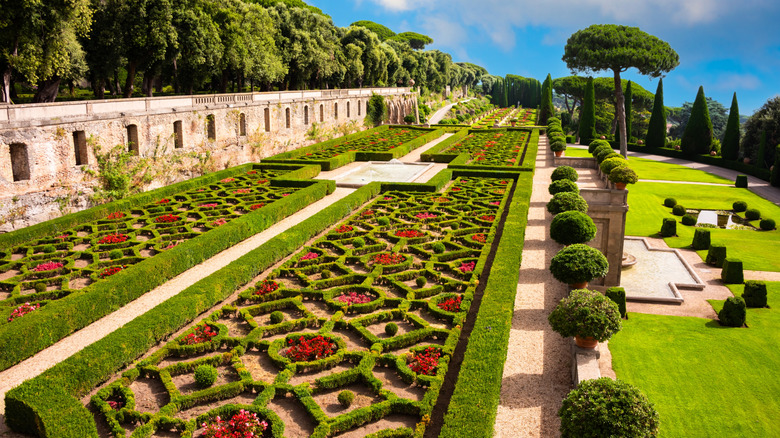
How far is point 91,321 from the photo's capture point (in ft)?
43.0

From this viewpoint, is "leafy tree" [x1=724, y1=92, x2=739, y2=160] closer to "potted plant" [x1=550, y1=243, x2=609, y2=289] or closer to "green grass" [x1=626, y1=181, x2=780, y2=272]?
"green grass" [x1=626, y1=181, x2=780, y2=272]

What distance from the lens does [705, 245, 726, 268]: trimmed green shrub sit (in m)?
21.3

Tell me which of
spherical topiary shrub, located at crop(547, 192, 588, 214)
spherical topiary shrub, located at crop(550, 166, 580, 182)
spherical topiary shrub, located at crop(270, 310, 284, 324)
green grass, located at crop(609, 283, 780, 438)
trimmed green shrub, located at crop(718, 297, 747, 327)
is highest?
spherical topiary shrub, located at crop(550, 166, 580, 182)

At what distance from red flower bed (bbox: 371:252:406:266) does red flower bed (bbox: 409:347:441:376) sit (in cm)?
496

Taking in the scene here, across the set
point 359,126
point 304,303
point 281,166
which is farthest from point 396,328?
point 359,126

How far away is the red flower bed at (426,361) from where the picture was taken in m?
10.3

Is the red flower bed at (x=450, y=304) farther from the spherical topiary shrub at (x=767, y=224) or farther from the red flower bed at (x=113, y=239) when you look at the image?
the spherical topiary shrub at (x=767, y=224)

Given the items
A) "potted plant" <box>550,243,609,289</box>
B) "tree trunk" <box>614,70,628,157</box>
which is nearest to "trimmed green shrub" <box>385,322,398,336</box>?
"potted plant" <box>550,243,609,289</box>

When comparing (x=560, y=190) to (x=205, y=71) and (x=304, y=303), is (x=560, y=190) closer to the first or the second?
(x=304, y=303)

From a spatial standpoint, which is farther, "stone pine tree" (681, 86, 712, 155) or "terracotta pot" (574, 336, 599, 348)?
"stone pine tree" (681, 86, 712, 155)

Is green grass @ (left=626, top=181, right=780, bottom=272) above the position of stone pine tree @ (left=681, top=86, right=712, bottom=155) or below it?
below

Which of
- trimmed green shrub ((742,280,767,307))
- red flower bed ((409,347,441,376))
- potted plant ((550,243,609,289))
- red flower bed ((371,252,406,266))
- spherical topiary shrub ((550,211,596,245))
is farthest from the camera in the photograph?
trimmed green shrub ((742,280,767,307))

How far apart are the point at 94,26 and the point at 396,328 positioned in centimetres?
2699

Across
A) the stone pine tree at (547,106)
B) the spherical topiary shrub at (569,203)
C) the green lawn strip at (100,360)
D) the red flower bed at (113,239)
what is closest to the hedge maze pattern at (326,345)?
the green lawn strip at (100,360)
